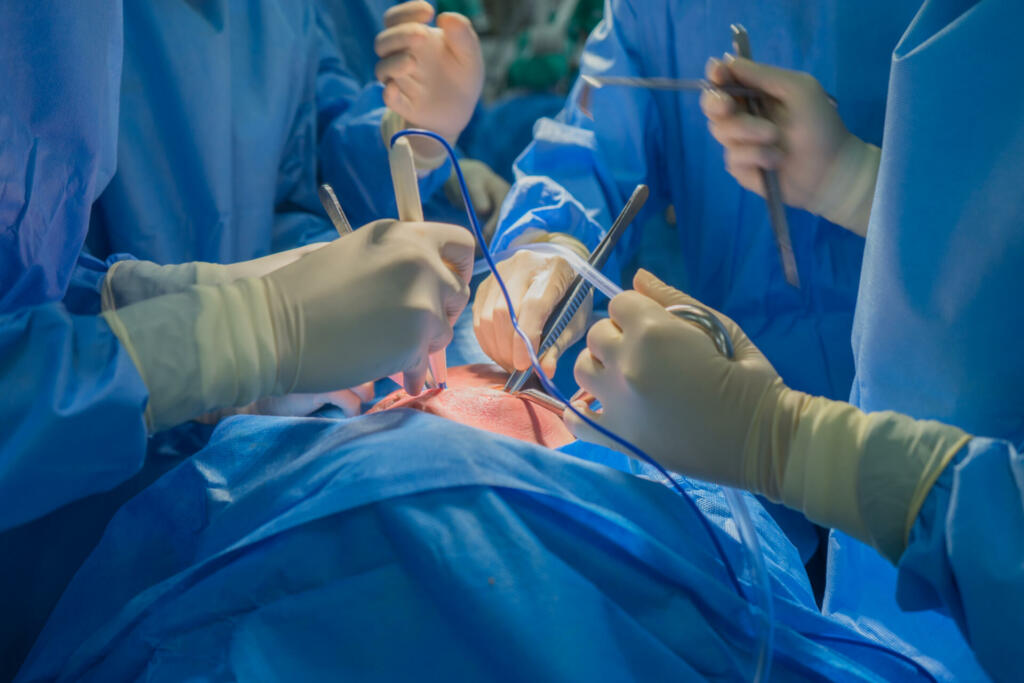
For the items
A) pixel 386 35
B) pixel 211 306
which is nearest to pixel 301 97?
pixel 386 35

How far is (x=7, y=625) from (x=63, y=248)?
1.84ft

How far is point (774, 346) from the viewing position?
5.90 ft

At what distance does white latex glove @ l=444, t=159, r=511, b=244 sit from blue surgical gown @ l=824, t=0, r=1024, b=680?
4.51ft

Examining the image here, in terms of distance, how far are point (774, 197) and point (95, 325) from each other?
1.20 meters

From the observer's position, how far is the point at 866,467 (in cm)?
91

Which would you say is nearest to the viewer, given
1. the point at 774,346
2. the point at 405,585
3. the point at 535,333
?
the point at 405,585

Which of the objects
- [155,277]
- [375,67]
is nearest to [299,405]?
[155,277]

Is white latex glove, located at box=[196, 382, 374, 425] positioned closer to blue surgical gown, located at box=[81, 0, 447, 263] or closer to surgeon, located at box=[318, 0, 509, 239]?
blue surgical gown, located at box=[81, 0, 447, 263]

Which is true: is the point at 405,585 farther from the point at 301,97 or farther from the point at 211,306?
the point at 301,97

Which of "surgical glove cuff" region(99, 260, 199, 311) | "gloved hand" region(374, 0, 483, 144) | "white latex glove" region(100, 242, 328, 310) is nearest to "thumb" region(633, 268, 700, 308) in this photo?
"white latex glove" region(100, 242, 328, 310)

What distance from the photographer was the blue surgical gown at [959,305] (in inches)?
33.2

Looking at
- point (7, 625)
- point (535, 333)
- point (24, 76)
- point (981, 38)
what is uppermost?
point (981, 38)

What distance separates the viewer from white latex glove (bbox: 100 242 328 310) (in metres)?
1.26

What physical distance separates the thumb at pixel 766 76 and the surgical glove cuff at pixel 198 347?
101cm
